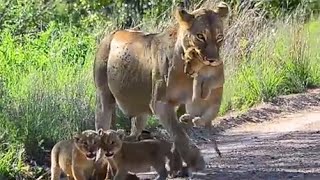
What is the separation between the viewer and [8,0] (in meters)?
23.0

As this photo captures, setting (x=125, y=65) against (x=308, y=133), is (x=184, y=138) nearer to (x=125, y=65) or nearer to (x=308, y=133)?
(x=125, y=65)

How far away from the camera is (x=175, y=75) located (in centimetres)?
970

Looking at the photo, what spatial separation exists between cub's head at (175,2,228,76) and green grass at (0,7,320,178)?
2428 millimetres

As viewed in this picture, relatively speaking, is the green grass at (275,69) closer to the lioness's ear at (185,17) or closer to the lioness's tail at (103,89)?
the lioness's tail at (103,89)

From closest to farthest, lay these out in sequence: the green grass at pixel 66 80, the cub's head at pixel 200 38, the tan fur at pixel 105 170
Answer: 1. the cub's head at pixel 200 38
2. the tan fur at pixel 105 170
3. the green grass at pixel 66 80

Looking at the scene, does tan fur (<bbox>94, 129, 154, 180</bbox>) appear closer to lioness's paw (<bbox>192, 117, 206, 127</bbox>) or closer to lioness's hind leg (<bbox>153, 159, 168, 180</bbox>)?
lioness's hind leg (<bbox>153, 159, 168, 180</bbox>)

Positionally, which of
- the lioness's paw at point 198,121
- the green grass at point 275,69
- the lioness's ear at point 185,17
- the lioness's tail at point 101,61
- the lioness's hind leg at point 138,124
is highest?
the lioness's ear at point 185,17

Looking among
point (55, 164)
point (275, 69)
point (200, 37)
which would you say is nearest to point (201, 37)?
point (200, 37)

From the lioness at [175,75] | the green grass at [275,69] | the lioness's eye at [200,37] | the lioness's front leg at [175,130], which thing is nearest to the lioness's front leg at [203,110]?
the lioness at [175,75]

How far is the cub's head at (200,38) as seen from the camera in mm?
9234

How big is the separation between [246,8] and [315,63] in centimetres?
215

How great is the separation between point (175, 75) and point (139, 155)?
2.71ft

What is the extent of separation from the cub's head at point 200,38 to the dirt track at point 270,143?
1203 mm

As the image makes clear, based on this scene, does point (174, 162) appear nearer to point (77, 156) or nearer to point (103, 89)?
point (77, 156)
